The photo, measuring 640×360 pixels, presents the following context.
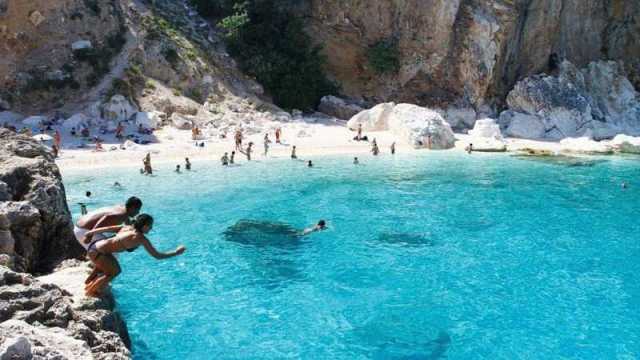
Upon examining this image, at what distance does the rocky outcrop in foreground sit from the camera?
6699 millimetres

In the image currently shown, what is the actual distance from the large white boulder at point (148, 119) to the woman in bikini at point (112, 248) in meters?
26.5

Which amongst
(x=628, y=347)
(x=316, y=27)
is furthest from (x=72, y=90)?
(x=628, y=347)

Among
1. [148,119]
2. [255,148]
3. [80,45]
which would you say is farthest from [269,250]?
[80,45]

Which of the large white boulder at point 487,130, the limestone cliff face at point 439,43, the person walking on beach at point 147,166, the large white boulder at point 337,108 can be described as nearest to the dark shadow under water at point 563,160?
the large white boulder at point 487,130

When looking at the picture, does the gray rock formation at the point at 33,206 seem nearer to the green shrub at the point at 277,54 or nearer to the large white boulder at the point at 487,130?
the green shrub at the point at 277,54

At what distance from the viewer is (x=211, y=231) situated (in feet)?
62.6

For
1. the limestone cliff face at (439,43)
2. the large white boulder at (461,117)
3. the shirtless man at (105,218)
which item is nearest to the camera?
the shirtless man at (105,218)

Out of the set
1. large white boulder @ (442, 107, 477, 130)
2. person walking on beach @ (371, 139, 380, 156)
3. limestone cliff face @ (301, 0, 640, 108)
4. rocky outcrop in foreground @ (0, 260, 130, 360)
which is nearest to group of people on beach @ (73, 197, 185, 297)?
rocky outcrop in foreground @ (0, 260, 130, 360)

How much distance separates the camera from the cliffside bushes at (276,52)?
4250 centimetres

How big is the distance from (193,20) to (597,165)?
30.1 m

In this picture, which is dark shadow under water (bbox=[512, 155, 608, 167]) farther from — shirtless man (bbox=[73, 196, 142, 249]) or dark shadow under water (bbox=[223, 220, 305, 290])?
shirtless man (bbox=[73, 196, 142, 249])

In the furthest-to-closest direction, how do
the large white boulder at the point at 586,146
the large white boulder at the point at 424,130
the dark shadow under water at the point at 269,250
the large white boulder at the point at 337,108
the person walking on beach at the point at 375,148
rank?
the large white boulder at the point at 337,108 → the large white boulder at the point at 586,146 → the large white boulder at the point at 424,130 → the person walking on beach at the point at 375,148 → the dark shadow under water at the point at 269,250

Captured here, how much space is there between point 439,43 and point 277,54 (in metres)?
13.0

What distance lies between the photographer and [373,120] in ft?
131
